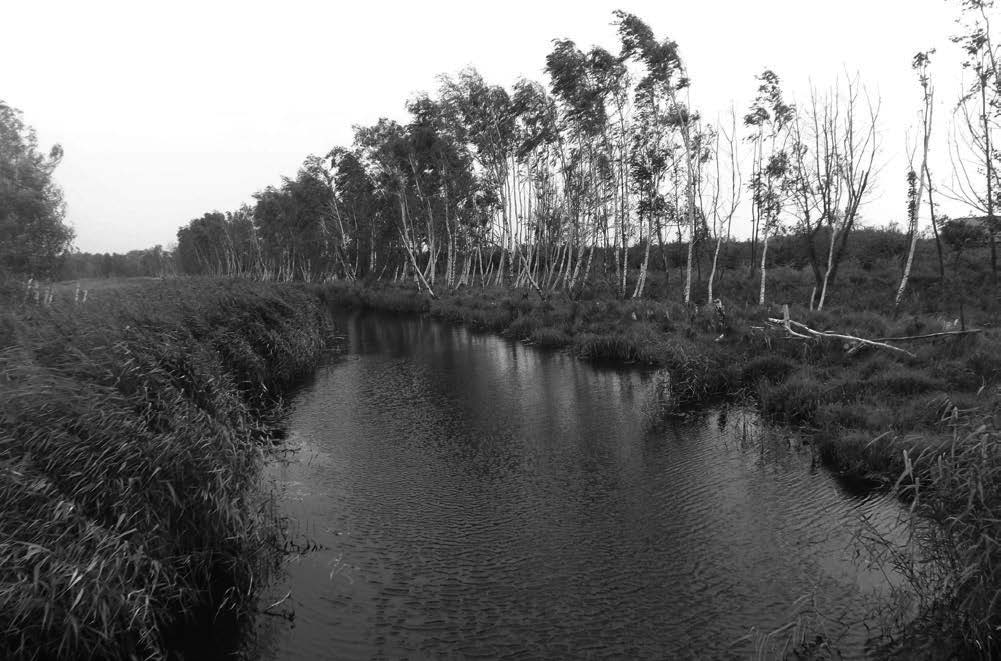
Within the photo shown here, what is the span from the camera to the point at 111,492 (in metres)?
5.55

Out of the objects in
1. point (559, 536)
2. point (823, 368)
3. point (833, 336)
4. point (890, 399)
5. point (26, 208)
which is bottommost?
point (559, 536)

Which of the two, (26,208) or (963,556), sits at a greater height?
(26,208)

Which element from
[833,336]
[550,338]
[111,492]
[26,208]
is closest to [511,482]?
[111,492]

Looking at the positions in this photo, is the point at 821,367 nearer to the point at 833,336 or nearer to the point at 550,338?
the point at 833,336

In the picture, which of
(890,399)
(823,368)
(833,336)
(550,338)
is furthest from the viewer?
(550,338)

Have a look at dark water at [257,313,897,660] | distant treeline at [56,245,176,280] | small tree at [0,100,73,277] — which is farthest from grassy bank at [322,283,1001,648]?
distant treeline at [56,245,176,280]

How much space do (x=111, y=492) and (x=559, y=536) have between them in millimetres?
5335

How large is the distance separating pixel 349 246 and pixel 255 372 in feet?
157

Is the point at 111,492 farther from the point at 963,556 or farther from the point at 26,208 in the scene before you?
the point at 26,208

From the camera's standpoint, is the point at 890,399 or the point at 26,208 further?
the point at 26,208

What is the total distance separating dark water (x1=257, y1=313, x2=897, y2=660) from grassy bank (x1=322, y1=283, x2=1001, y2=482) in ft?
3.05

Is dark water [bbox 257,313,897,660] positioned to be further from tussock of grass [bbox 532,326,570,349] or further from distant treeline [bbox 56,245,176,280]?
distant treeline [bbox 56,245,176,280]

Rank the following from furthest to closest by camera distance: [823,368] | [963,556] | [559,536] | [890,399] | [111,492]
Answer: [823,368]
[890,399]
[559,536]
[111,492]
[963,556]

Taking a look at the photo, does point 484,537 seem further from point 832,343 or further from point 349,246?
point 349,246
